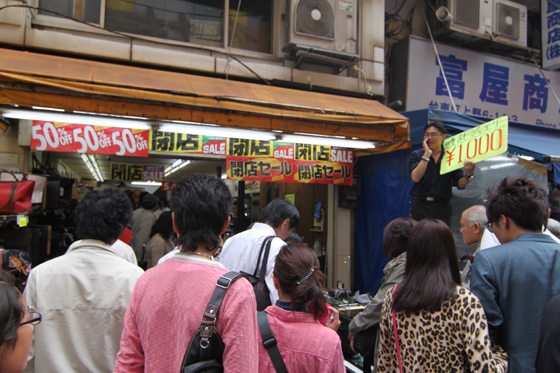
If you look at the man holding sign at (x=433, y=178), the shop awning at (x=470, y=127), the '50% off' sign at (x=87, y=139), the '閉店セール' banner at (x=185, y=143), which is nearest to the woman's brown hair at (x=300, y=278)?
the man holding sign at (x=433, y=178)

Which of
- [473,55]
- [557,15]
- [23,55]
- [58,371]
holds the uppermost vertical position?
[557,15]

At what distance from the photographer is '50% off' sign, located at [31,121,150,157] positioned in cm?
471

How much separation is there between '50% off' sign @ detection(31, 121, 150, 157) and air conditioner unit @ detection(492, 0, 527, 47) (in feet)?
25.6

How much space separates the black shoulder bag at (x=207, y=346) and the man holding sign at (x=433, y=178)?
136 inches

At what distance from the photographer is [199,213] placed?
1.45m

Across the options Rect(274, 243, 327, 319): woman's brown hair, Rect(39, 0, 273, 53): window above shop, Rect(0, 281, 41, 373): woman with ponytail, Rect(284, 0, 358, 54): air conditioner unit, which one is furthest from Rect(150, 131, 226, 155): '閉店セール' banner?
Rect(0, 281, 41, 373): woman with ponytail

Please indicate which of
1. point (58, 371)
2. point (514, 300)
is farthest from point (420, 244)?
point (58, 371)

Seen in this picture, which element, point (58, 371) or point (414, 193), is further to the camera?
A: point (414, 193)

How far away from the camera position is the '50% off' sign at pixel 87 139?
15.4 ft

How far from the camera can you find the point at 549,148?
5266mm

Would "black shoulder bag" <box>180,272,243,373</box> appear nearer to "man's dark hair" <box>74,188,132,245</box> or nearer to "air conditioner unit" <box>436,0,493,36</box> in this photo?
"man's dark hair" <box>74,188,132,245</box>

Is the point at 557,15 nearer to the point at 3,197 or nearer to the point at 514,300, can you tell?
the point at 514,300

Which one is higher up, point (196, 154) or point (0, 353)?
point (196, 154)

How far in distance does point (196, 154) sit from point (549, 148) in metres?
5.53
